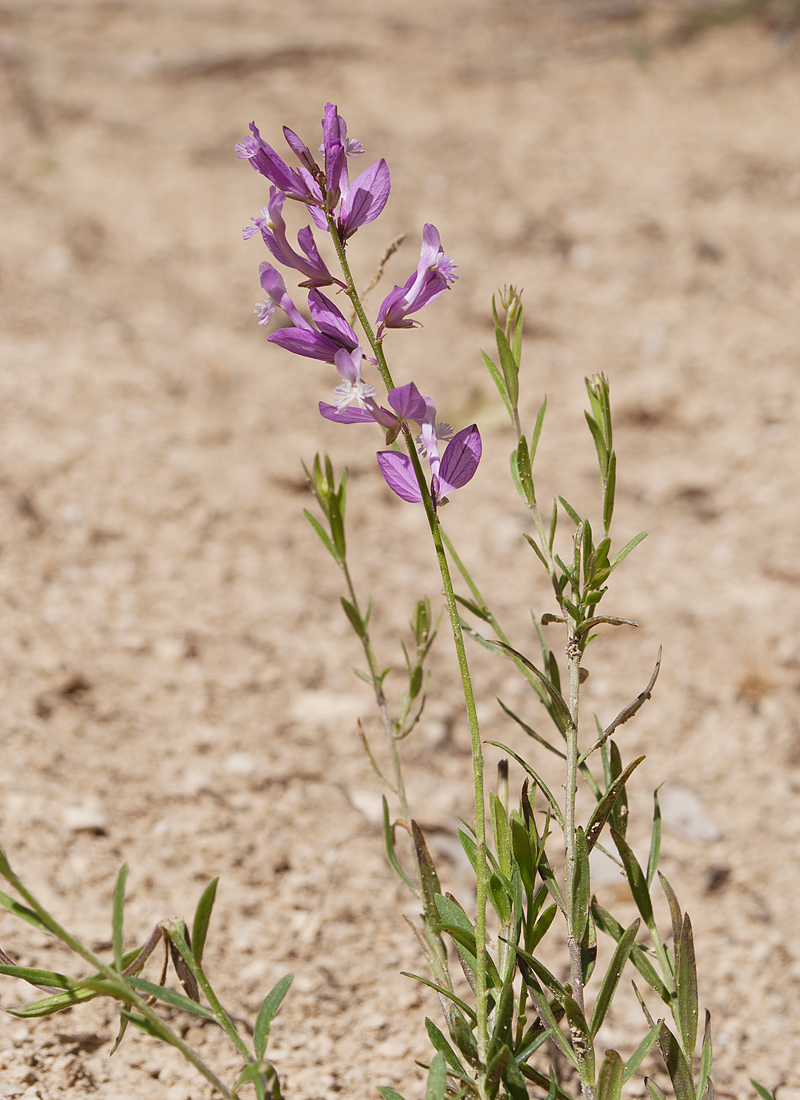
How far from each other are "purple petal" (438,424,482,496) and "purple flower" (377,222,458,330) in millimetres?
120

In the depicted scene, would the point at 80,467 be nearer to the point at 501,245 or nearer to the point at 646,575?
the point at 646,575

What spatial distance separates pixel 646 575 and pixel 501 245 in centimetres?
192

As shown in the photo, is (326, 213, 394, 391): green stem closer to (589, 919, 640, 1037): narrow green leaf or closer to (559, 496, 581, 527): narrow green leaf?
(559, 496, 581, 527): narrow green leaf

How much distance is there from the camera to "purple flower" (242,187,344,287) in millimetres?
802

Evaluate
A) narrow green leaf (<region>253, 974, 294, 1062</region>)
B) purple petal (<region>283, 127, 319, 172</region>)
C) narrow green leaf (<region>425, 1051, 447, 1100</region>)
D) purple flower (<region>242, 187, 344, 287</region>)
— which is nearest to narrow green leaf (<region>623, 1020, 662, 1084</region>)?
narrow green leaf (<region>425, 1051, 447, 1100</region>)

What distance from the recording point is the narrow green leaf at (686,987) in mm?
948

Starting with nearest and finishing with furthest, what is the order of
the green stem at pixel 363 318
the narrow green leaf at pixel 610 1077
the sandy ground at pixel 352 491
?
the green stem at pixel 363 318 < the narrow green leaf at pixel 610 1077 < the sandy ground at pixel 352 491

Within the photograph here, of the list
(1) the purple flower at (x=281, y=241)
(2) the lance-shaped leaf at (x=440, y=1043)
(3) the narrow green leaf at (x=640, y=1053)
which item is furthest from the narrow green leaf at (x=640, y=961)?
(1) the purple flower at (x=281, y=241)

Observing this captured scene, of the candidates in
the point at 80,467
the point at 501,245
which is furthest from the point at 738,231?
the point at 80,467

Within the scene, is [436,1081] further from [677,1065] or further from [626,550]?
[626,550]

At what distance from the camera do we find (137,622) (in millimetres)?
2240

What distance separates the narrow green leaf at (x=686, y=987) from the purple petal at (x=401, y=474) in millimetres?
552

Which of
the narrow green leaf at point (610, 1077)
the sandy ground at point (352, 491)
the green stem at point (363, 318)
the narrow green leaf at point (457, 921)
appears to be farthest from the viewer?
the sandy ground at point (352, 491)

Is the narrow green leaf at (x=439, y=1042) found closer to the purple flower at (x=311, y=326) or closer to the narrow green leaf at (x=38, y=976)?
the narrow green leaf at (x=38, y=976)
